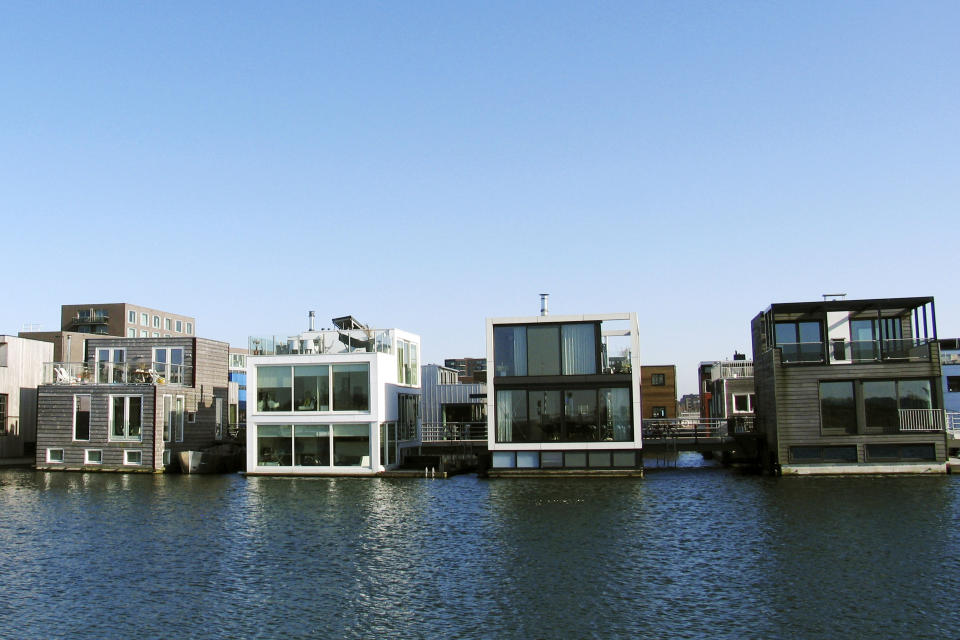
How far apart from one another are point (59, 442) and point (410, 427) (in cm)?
1928

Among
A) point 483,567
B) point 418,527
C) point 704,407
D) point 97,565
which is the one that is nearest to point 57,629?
point 97,565

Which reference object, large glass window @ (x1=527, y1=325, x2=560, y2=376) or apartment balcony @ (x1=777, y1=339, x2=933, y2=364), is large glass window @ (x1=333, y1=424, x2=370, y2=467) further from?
apartment balcony @ (x1=777, y1=339, x2=933, y2=364)

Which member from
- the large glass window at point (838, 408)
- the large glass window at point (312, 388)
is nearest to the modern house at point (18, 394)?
the large glass window at point (312, 388)

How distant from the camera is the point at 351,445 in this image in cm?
4316

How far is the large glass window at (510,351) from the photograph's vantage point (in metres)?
41.9

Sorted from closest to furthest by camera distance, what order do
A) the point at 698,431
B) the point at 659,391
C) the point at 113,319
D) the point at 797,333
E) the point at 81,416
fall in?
the point at 797,333 < the point at 698,431 < the point at 81,416 < the point at 659,391 < the point at 113,319

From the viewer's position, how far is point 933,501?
30688 millimetres

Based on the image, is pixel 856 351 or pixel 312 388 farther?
pixel 312 388

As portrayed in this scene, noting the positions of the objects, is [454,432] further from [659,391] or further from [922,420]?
[659,391]

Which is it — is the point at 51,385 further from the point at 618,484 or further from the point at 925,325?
the point at 925,325

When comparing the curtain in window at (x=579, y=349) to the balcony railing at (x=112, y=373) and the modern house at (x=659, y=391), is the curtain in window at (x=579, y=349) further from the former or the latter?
the modern house at (x=659, y=391)

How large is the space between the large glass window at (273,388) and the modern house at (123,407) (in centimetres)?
655

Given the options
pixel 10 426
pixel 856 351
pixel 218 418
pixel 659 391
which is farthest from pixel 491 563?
pixel 659 391

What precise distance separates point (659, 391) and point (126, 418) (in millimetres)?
53831
